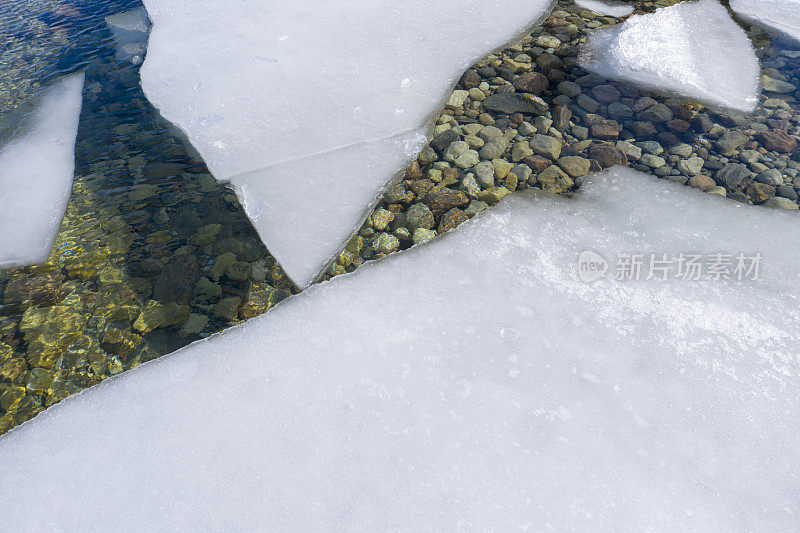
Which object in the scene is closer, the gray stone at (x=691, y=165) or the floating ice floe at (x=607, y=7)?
the gray stone at (x=691, y=165)

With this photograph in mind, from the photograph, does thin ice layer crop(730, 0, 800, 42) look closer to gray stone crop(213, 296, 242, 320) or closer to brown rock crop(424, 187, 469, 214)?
brown rock crop(424, 187, 469, 214)

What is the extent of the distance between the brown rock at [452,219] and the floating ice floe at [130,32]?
7.74 ft

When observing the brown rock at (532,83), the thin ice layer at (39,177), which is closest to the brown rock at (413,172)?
the brown rock at (532,83)

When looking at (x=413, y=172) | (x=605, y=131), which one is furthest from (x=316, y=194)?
(x=605, y=131)

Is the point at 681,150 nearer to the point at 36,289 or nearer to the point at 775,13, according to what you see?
the point at 775,13

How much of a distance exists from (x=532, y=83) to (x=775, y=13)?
6.22 feet

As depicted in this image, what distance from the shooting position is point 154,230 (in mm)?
2154

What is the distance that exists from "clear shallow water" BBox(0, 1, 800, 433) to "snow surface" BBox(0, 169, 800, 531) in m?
0.20

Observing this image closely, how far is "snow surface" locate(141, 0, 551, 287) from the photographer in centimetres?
211

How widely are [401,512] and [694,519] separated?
74 centimetres

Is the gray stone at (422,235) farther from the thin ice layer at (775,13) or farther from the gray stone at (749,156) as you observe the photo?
the thin ice layer at (775,13)

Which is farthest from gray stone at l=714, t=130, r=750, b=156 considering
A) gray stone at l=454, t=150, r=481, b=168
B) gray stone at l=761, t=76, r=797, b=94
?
gray stone at l=454, t=150, r=481, b=168

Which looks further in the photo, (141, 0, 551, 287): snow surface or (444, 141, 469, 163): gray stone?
(444, 141, 469, 163): gray stone

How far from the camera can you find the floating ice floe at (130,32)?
3227 millimetres
